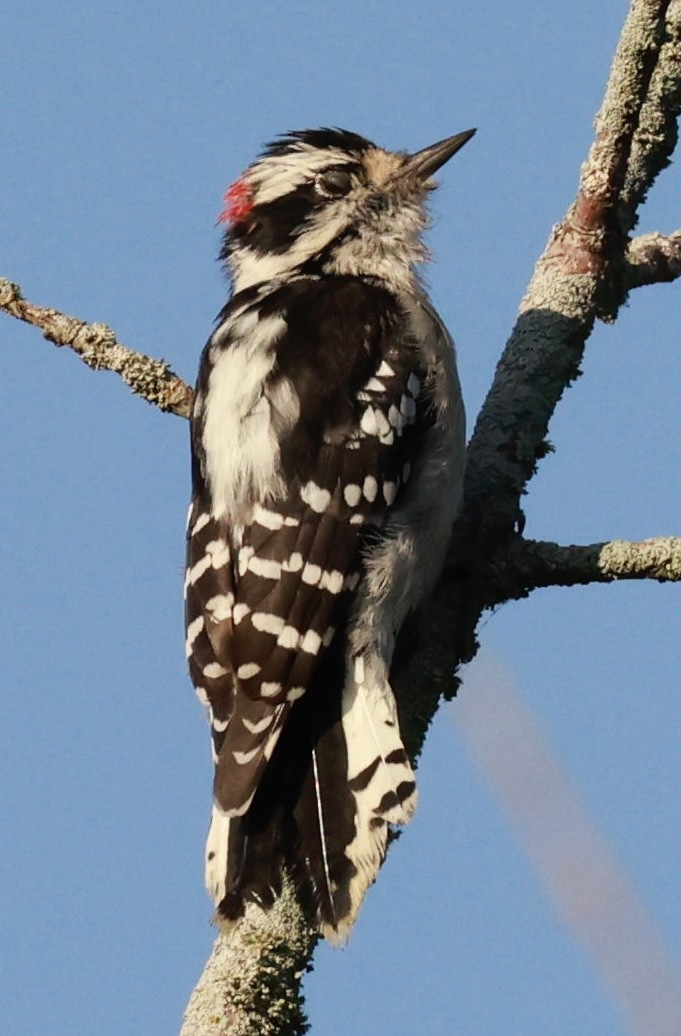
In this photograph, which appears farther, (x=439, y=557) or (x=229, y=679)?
(x=439, y=557)

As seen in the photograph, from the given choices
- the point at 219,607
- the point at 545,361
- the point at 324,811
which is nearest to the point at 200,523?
the point at 219,607

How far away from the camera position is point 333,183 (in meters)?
5.48

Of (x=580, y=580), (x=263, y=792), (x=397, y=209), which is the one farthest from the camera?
(x=397, y=209)

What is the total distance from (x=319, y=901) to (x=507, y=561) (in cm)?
111

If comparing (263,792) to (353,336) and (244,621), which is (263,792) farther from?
(353,336)

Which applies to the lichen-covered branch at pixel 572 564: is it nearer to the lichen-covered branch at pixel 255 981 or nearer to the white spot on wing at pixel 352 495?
the white spot on wing at pixel 352 495

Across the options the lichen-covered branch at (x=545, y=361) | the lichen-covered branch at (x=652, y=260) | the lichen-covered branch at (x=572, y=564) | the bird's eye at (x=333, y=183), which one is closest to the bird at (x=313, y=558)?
the lichen-covered branch at (x=545, y=361)

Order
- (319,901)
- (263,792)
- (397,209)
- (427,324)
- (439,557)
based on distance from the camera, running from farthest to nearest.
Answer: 1. (397,209)
2. (427,324)
3. (439,557)
4. (263,792)
5. (319,901)

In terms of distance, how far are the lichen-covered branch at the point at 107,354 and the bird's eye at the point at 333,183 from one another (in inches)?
46.2

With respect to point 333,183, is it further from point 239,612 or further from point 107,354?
point 239,612

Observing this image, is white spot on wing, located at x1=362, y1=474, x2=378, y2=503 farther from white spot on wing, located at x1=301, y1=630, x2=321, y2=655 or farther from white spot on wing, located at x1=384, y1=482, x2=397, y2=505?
white spot on wing, located at x1=301, y1=630, x2=321, y2=655

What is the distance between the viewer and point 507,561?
4.18 metres

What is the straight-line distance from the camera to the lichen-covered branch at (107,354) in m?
4.54

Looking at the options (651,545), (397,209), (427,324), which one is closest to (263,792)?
(651,545)
